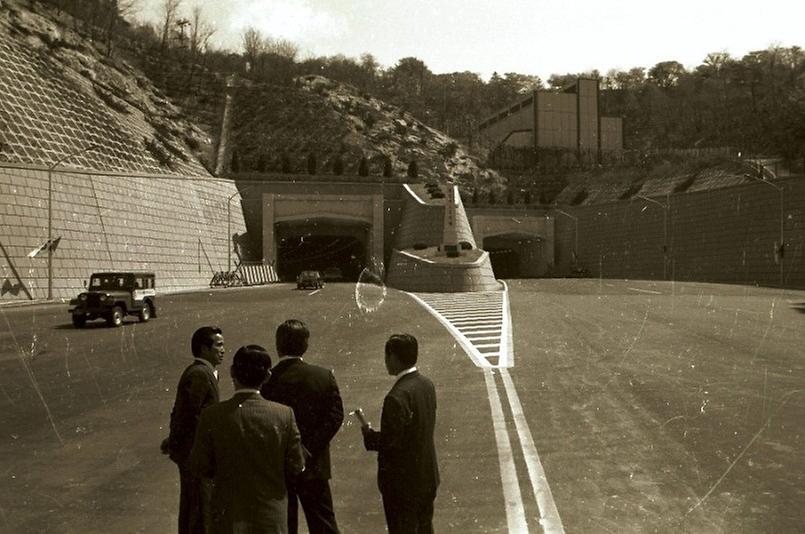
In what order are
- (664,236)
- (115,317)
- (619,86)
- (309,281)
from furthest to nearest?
(619,86) → (664,236) → (309,281) → (115,317)

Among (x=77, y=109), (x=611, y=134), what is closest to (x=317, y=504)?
(x=77, y=109)

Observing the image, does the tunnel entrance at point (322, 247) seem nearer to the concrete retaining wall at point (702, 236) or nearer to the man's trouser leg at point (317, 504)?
the concrete retaining wall at point (702, 236)

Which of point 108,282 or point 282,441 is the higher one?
point 282,441

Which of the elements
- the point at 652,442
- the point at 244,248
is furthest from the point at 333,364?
the point at 244,248

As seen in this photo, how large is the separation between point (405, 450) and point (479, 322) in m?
20.7

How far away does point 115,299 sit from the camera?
25.1 metres

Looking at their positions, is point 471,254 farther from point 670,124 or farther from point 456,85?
point 456,85

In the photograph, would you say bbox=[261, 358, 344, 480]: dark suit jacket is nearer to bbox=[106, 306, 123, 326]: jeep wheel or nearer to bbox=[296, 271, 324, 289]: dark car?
bbox=[106, 306, 123, 326]: jeep wheel

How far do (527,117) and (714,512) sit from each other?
347ft

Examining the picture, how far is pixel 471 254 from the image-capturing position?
52.2m

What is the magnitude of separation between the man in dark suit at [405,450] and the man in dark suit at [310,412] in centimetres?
36

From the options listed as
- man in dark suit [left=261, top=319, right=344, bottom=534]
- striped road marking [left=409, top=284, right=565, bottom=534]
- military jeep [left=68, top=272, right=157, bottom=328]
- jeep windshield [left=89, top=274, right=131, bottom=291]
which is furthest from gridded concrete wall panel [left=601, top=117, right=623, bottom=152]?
man in dark suit [left=261, top=319, right=344, bottom=534]

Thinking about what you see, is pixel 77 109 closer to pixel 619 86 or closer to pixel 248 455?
pixel 248 455

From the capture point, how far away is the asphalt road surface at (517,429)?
21.8 feet
